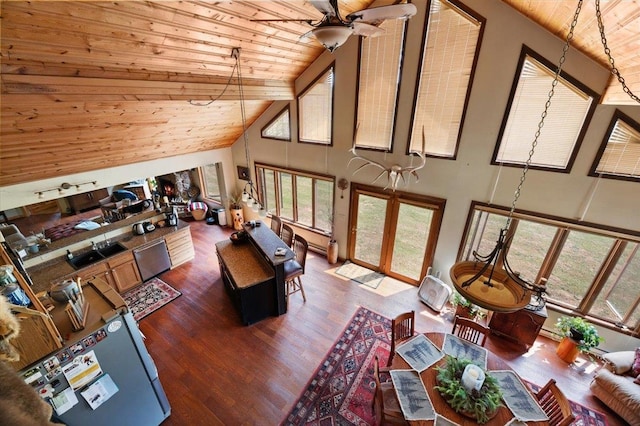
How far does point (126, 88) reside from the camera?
335cm

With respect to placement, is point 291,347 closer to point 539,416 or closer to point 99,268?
point 539,416

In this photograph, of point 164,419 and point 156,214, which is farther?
point 156,214

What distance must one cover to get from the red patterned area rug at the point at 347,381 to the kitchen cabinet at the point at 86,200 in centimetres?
956

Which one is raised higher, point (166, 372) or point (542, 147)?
point (542, 147)

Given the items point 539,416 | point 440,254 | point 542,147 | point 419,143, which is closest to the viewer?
point 539,416

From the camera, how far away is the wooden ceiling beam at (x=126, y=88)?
2.66 m

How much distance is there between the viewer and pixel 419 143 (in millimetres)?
4789

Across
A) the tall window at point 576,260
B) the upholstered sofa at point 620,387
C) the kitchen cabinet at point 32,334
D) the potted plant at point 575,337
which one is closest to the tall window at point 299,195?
the tall window at point 576,260

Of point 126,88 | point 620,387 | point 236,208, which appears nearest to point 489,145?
point 620,387

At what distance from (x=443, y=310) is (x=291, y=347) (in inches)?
116

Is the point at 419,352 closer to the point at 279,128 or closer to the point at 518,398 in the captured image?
the point at 518,398

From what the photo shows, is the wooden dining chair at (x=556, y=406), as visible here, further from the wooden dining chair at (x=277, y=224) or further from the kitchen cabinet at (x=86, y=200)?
the kitchen cabinet at (x=86, y=200)

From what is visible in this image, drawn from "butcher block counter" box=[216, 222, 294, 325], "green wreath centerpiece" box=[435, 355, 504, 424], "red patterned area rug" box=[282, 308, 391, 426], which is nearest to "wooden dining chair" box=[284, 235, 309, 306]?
"butcher block counter" box=[216, 222, 294, 325]

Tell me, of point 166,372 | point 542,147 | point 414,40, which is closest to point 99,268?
point 166,372
